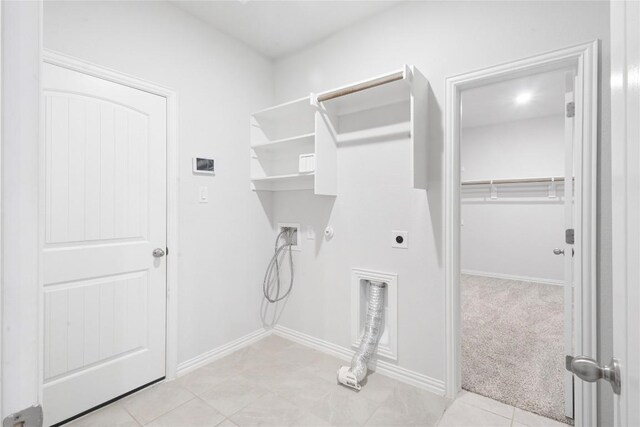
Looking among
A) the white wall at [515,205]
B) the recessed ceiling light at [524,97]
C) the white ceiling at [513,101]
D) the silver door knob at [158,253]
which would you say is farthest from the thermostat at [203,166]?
the white wall at [515,205]

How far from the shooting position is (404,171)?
7.23 feet

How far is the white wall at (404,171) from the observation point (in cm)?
177

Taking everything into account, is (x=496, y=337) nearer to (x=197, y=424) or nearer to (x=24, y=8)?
(x=197, y=424)

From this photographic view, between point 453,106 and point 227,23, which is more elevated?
point 227,23

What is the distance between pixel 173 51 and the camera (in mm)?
2242

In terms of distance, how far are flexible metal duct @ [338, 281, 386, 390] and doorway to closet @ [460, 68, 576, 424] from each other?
72 cm

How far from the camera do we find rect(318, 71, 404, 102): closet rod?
1948 mm

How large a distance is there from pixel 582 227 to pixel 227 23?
275 cm

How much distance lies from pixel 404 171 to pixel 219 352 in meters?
2.04

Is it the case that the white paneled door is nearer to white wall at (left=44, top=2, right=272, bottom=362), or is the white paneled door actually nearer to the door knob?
white wall at (left=44, top=2, right=272, bottom=362)

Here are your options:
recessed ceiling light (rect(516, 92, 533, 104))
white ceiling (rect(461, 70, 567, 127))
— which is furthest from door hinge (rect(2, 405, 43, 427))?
recessed ceiling light (rect(516, 92, 533, 104))

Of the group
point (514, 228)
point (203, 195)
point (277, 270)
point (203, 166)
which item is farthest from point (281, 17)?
point (514, 228)

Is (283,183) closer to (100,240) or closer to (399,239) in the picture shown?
(399,239)

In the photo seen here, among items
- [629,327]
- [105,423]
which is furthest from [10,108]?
[105,423]
